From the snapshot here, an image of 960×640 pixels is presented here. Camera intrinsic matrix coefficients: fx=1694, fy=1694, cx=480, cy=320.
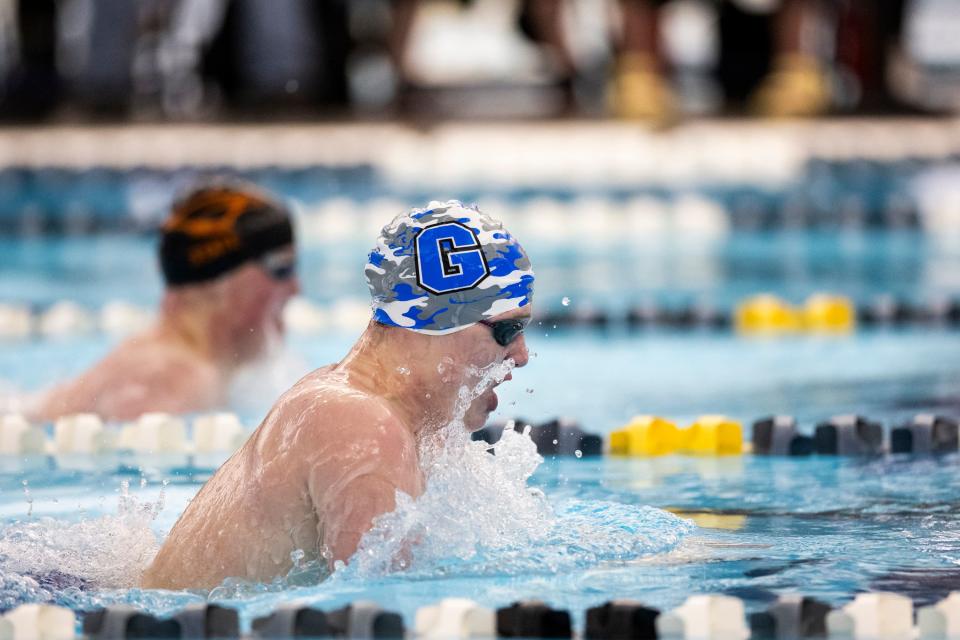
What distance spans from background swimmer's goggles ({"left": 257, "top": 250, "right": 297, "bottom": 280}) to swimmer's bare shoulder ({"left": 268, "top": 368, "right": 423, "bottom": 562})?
74.9 inches

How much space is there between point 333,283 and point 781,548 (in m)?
4.99

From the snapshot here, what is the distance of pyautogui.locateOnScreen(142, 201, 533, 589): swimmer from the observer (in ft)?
8.77

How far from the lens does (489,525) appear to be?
10.3ft

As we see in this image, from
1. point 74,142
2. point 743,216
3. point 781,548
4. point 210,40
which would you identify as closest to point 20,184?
point 74,142

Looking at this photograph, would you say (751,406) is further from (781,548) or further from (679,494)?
(781,548)

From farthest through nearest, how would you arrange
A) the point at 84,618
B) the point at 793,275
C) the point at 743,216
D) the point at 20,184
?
the point at 20,184
the point at 743,216
the point at 793,275
the point at 84,618

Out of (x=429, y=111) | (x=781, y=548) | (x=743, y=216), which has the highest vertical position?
(x=429, y=111)

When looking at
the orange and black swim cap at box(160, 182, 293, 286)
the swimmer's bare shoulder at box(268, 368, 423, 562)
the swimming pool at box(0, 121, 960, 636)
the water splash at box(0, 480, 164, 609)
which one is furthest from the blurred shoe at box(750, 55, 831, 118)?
the swimmer's bare shoulder at box(268, 368, 423, 562)

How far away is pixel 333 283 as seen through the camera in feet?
26.6

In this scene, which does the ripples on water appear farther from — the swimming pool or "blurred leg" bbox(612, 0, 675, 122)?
"blurred leg" bbox(612, 0, 675, 122)

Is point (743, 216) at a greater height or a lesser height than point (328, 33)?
lesser

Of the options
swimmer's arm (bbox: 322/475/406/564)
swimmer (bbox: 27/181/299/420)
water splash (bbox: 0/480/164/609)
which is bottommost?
water splash (bbox: 0/480/164/609)

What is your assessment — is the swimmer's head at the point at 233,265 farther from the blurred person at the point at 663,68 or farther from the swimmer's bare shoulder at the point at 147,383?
the blurred person at the point at 663,68

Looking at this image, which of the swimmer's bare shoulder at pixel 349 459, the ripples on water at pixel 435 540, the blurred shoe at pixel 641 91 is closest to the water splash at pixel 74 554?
the ripples on water at pixel 435 540
